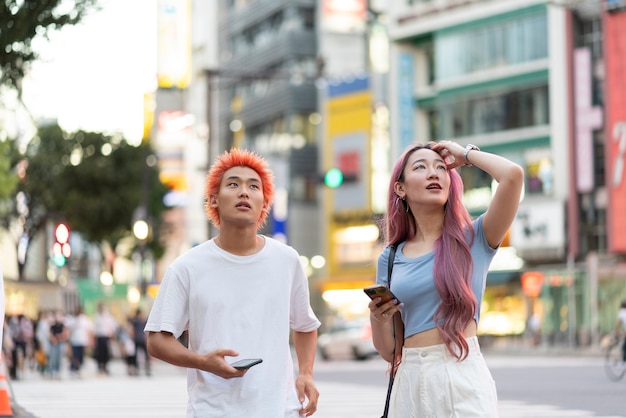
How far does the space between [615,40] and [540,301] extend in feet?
35.4

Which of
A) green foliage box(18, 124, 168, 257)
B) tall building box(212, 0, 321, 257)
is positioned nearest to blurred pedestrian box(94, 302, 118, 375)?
tall building box(212, 0, 321, 257)

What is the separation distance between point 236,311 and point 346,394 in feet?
57.6

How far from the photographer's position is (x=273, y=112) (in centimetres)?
8012

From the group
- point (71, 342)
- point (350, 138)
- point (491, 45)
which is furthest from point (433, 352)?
point (350, 138)

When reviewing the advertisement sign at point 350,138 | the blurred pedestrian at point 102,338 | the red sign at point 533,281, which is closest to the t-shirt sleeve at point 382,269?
the blurred pedestrian at point 102,338

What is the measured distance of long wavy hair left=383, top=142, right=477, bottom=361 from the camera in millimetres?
5461

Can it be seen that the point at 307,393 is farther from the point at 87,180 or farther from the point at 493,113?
the point at 87,180

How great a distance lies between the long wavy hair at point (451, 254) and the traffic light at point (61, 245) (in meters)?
19.3

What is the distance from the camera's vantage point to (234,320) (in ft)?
18.4

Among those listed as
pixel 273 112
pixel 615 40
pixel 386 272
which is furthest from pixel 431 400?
pixel 273 112

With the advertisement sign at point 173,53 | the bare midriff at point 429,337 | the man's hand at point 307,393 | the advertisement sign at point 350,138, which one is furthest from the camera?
the advertisement sign at point 173,53

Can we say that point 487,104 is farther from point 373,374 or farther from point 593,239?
point 373,374

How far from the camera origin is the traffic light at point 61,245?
24.6m

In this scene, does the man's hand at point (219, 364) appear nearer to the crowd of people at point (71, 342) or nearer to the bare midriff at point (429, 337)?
the bare midriff at point (429, 337)
